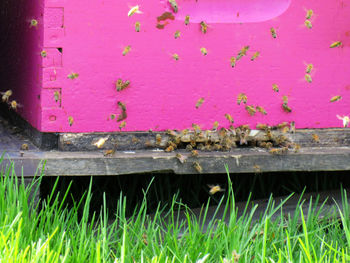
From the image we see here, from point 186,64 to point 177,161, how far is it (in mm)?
475

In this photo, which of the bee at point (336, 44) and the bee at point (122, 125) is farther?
the bee at point (336, 44)

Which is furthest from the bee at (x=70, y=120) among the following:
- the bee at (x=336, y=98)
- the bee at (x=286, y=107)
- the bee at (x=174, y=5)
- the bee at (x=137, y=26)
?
the bee at (x=336, y=98)

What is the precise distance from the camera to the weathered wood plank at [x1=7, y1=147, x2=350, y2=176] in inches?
103

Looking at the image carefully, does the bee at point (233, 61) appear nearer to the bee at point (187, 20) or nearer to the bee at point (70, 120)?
the bee at point (187, 20)

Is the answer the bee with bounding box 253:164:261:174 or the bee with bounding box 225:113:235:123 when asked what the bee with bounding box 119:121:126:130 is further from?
the bee with bounding box 253:164:261:174

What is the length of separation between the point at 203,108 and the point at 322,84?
2.10 feet

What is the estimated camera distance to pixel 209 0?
277 cm

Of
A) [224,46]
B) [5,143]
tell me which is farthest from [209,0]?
[5,143]

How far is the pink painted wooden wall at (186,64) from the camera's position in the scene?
105 inches

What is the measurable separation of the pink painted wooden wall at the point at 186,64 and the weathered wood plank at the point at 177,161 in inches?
5.6

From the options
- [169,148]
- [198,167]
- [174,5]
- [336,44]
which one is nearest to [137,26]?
[174,5]

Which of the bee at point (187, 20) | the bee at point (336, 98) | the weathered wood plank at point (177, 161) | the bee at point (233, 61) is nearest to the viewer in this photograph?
the weathered wood plank at point (177, 161)

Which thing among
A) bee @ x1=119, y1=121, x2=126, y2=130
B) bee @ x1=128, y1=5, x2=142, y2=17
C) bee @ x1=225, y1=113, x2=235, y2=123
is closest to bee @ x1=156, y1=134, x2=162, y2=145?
bee @ x1=119, y1=121, x2=126, y2=130

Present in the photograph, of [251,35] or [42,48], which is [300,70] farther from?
[42,48]
